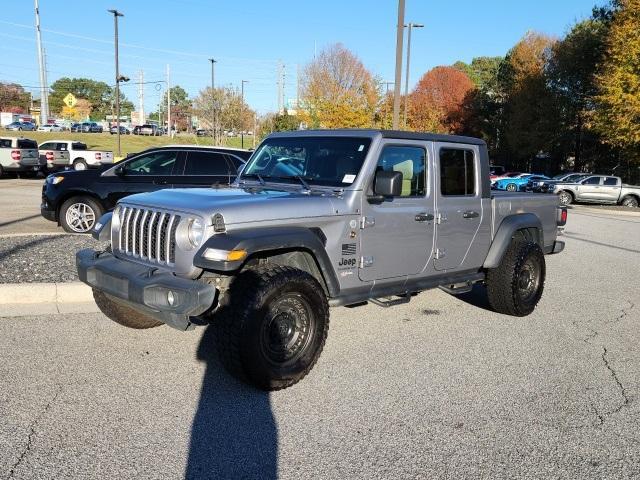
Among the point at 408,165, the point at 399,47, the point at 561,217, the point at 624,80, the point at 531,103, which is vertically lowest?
the point at 561,217

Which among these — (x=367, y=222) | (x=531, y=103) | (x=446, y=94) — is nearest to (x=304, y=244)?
(x=367, y=222)

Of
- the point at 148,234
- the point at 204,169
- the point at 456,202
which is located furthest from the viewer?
the point at 204,169

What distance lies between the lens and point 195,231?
12.9ft

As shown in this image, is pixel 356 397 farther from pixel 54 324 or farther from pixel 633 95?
pixel 633 95

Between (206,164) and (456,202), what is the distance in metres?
5.95

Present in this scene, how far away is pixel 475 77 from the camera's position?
251ft

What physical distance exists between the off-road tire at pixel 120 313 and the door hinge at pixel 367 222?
86.2 inches

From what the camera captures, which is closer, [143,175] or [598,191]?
[143,175]

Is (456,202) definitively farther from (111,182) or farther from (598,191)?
(598,191)

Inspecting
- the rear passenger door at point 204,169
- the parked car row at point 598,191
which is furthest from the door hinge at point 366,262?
the parked car row at point 598,191

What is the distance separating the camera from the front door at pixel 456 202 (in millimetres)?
5344

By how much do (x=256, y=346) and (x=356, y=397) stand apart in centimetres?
83

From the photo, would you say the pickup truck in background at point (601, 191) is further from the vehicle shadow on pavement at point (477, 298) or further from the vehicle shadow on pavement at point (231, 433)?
the vehicle shadow on pavement at point (231, 433)

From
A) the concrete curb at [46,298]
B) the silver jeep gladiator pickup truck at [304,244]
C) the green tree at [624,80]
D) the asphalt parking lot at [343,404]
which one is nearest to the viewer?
the asphalt parking lot at [343,404]
